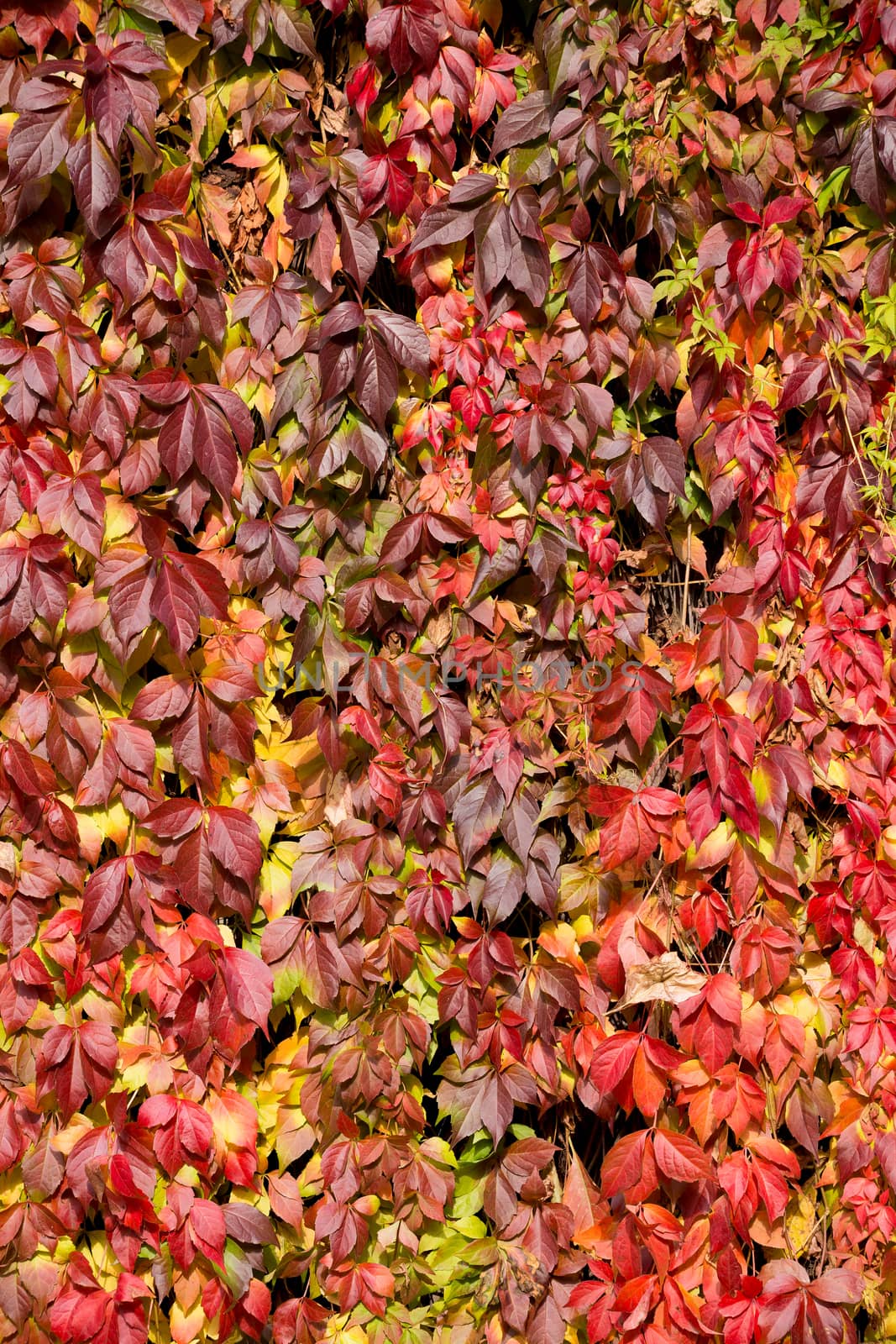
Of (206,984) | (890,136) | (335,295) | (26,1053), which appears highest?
(890,136)

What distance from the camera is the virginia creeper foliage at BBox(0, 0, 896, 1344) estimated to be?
1604 millimetres

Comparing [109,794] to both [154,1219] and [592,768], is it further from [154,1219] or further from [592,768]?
[592,768]

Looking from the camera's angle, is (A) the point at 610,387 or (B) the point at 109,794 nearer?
(B) the point at 109,794

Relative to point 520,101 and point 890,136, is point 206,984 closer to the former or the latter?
point 520,101

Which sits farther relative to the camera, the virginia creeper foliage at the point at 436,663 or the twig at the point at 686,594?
the twig at the point at 686,594

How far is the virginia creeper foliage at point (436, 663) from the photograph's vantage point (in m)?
1.60

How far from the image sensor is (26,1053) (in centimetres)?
168

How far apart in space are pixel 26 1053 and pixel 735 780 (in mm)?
1288

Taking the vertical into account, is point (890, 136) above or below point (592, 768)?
above

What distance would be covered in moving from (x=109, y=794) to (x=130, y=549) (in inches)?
16.0

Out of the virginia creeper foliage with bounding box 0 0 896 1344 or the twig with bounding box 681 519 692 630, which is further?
the twig with bounding box 681 519 692 630

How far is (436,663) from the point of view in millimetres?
1708

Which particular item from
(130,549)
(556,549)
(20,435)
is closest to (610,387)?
(556,549)

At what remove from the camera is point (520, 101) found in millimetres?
1595
